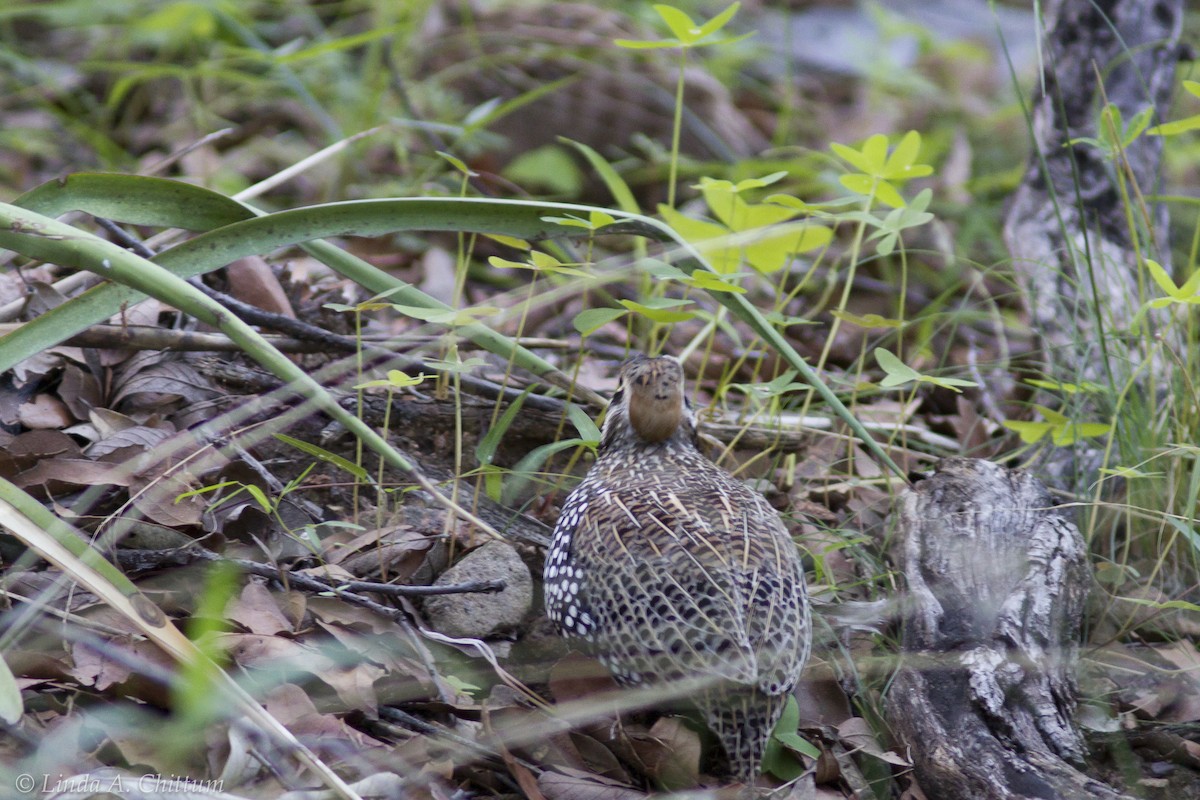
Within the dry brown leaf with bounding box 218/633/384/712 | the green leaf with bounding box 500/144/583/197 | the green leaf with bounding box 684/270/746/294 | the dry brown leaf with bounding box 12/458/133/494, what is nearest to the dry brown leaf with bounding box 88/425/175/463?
the dry brown leaf with bounding box 12/458/133/494

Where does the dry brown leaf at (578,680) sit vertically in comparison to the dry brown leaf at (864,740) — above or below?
above

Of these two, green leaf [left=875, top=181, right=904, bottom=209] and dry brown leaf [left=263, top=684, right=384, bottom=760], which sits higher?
green leaf [left=875, top=181, right=904, bottom=209]

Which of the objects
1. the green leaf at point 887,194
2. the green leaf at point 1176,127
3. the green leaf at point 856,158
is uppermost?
the green leaf at point 1176,127

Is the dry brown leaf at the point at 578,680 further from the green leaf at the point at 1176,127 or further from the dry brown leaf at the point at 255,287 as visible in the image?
the green leaf at the point at 1176,127

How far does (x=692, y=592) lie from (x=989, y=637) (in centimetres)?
96

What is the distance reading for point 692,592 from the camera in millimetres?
3102

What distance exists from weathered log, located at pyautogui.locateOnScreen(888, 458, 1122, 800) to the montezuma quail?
0.44 meters

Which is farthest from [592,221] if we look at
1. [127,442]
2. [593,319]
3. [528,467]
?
[127,442]

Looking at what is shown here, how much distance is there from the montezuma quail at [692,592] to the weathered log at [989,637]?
17.2 inches

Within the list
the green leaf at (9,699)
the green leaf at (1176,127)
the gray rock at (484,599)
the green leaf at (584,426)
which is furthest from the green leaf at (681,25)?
the green leaf at (9,699)

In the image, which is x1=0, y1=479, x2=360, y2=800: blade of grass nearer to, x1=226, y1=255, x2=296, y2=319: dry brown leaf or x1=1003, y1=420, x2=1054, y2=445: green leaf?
x1=226, y1=255, x2=296, y2=319: dry brown leaf

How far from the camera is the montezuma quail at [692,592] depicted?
9.89 feet

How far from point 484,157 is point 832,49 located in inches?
177

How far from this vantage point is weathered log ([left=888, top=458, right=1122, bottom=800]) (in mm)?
3117
